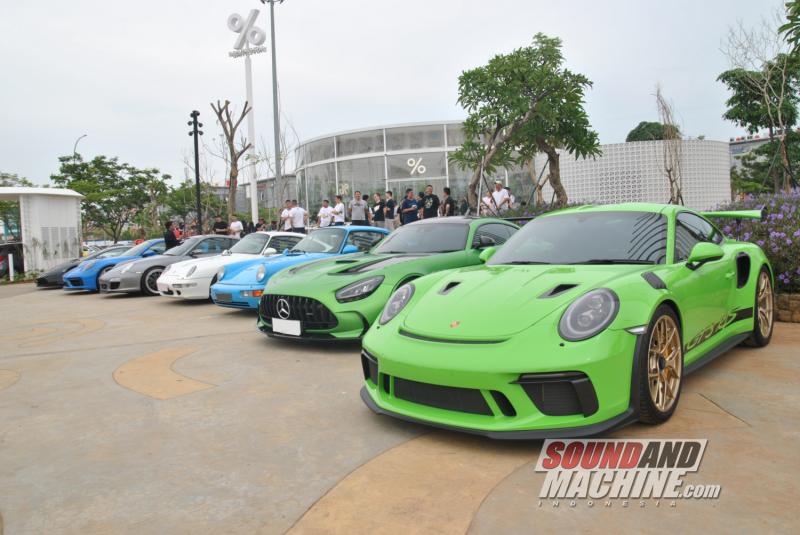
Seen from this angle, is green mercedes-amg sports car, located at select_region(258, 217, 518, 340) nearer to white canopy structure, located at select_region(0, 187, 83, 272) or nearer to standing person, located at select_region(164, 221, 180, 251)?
standing person, located at select_region(164, 221, 180, 251)

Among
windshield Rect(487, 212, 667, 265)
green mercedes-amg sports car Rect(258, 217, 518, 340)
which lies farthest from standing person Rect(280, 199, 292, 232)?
windshield Rect(487, 212, 667, 265)

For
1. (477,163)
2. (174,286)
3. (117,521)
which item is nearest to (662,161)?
(477,163)

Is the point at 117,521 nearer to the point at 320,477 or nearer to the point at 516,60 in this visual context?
the point at 320,477

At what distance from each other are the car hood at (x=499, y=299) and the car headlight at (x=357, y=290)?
1.57m

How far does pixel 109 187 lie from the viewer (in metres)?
36.4

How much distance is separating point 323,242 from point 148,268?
4.75 m

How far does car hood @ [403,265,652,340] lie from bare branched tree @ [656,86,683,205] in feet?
53.5

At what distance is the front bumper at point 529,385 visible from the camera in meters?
2.72

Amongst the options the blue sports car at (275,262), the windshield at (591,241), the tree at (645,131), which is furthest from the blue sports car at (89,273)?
the tree at (645,131)

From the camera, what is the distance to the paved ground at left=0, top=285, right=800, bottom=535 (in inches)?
89.0

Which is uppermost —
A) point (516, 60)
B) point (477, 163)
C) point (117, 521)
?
point (516, 60)

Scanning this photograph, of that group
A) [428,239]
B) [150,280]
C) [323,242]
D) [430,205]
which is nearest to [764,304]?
[428,239]

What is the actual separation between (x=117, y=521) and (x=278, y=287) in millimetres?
3379

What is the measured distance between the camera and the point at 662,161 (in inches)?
A: 754
